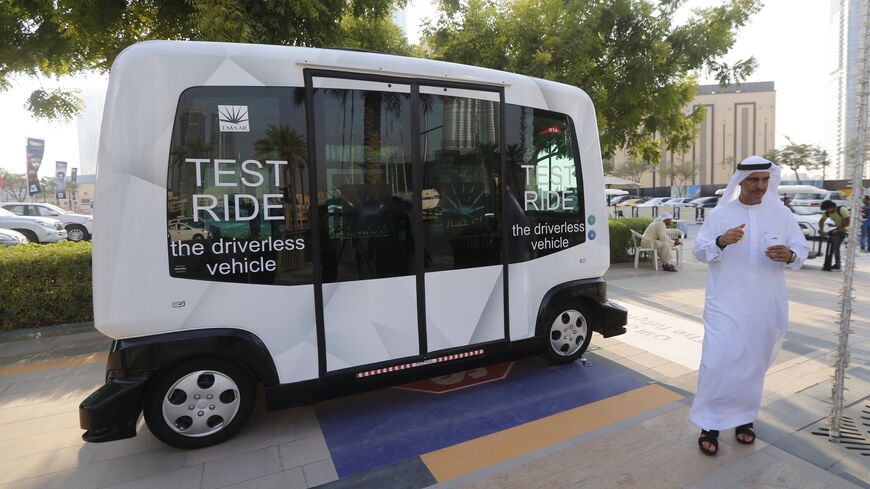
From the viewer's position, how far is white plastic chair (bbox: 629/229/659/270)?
10120mm

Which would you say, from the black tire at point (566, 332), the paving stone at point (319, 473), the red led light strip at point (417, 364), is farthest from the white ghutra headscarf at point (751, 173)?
the paving stone at point (319, 473)

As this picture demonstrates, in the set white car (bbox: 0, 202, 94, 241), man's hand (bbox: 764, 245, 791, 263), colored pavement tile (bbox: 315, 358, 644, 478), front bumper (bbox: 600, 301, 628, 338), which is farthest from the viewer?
white car (bbox: 0, 202, 94, 241)

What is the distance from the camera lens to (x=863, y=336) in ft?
18.1

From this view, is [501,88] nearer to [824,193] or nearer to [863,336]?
[863,336]

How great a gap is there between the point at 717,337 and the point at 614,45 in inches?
374

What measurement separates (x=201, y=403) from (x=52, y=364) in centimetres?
310

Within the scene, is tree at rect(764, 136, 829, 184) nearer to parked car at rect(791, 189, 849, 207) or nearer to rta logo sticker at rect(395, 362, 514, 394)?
parked car at rect(791, 189, 849, 207)

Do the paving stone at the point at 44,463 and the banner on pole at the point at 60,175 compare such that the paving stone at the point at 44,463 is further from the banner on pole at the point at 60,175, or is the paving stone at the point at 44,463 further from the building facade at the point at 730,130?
the building facade at the point at 730,130

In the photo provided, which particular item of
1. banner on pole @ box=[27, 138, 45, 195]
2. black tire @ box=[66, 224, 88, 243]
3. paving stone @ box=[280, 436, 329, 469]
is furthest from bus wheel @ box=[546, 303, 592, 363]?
banner on pole @ box=[27, 138, 45, 195]

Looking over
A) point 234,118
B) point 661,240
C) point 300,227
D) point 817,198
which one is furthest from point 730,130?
point 234,118

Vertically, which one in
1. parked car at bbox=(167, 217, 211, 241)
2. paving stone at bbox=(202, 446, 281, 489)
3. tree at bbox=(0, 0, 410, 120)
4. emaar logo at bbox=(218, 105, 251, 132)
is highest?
tree at bbox=(0, 0, 410, 120)

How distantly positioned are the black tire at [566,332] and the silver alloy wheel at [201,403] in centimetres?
275

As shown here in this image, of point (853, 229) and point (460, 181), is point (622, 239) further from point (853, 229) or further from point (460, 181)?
point (460, 181)

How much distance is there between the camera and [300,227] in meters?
3.26
